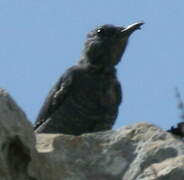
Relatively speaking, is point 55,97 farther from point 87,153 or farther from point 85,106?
point 87,153

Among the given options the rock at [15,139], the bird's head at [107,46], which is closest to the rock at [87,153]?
the rock at [15,139]

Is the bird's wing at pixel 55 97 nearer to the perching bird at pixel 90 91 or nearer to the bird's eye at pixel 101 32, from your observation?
the perching bird at pixel 90 91

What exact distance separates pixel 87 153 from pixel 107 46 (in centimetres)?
481

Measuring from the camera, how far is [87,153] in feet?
16.9

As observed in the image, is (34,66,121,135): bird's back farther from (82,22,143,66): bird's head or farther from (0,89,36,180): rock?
(0,89,36,180): rock

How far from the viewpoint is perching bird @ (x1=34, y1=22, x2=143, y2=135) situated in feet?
28.7

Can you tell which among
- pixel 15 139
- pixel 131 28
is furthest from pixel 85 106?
pixel 15 139

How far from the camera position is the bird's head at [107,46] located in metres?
9.77

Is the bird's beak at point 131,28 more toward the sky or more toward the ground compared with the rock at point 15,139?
more toward the ground

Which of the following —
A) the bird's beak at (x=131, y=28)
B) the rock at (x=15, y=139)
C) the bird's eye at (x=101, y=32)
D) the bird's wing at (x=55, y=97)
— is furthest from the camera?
the bird's eye at (x=101, y=32)

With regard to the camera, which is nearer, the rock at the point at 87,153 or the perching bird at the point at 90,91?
the rock at the point at 87,153

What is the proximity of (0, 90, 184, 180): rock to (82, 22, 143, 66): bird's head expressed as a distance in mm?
4455

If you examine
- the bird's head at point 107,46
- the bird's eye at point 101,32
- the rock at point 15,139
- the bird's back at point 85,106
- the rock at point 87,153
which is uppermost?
the rock at point 15,139

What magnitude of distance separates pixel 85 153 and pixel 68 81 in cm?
421
